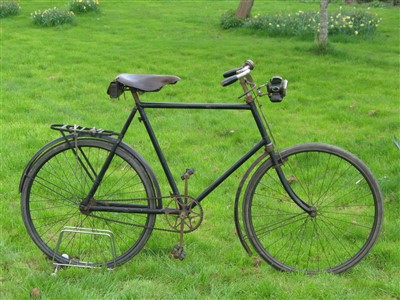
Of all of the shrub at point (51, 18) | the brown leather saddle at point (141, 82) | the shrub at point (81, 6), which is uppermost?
the brown leather saddle at point (141, 82)

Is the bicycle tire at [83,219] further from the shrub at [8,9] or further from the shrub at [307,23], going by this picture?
the shrub at [8,9]

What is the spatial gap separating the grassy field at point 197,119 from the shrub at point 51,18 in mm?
320

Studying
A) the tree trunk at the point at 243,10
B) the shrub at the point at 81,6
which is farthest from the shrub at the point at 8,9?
the tree trunk at the point at 243,10

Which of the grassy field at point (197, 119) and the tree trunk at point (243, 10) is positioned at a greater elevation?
the tree trunk at point (243, 10)

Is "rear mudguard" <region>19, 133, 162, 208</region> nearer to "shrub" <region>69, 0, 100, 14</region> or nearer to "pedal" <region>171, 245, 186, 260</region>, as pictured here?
"pedal" <region>171, 245, 186, 260</region>

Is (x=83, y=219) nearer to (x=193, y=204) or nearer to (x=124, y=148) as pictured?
(x=124, y=148)

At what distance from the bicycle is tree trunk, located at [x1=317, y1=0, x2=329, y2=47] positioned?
705 centimetres

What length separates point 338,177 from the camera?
575 cm

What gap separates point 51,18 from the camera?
16.4 metres

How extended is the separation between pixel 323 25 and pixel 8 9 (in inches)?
439

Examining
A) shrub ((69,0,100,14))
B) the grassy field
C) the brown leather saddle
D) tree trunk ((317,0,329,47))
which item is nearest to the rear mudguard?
the brown leather saddle

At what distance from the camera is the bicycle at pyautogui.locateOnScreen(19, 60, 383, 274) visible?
387 centimetres

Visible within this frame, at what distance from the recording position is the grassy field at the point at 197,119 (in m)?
3.88

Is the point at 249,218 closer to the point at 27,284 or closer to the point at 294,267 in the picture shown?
the point at 294,267
